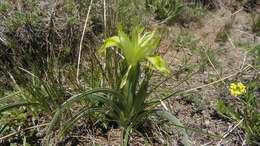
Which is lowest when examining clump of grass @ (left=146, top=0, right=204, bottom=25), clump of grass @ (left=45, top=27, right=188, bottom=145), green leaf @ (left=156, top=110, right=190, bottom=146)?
green leaf @ (left=156, top=110, right=190, bottom=146)

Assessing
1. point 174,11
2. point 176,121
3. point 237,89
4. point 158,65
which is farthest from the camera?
point 174,11

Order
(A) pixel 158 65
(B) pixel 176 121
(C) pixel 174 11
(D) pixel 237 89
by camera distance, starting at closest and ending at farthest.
A: 1. (A) pixel 158 65
2. (B) pixel 176 121
3. (D) pixel 237 89
4. (C) pixel 174 11

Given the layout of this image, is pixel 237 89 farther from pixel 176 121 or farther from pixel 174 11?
pixel 174 11

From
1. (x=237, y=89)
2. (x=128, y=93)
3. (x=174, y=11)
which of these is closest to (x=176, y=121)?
(x=128, y=93)

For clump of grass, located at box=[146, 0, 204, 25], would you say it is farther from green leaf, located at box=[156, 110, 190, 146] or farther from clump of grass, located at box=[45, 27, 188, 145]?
green leaf, located at box=[156, 110, 190, 146]

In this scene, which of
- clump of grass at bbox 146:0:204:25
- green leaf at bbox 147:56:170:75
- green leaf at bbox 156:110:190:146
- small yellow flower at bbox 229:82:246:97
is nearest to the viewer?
green leaf at bbox 147:56:170:75

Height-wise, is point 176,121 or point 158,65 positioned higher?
point 158,65

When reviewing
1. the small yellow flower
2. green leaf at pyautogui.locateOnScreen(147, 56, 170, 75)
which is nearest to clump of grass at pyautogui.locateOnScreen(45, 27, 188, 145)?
green leaf at pyautogui.locateOnScreen(147, 56, 170, 75)

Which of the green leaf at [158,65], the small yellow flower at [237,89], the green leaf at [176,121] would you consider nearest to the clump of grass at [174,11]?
the small yellow flower at [237,89]

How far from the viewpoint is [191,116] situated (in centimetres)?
257

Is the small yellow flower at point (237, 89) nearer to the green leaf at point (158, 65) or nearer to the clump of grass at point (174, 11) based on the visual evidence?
the green leaf at point (158, 65)

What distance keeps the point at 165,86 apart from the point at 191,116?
0.26m

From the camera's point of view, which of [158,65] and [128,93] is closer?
[158,65]

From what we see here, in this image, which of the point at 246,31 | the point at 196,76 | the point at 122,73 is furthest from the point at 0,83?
the point at 246,31
